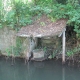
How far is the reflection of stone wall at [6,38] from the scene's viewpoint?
10.5 m

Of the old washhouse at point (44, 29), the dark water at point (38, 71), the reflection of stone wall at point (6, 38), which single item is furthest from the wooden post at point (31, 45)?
the reflection of stone wall at point (6, 38)

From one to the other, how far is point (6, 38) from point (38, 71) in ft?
7.59

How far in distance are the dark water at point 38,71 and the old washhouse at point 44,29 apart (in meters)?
0.48

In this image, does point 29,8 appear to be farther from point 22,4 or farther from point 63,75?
point 63,75

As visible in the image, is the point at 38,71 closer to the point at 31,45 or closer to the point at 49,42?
the point at 31,45

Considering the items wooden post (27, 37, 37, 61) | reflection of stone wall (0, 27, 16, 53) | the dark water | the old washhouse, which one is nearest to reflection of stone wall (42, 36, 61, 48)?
wooden post (27, 37, 37, 61)

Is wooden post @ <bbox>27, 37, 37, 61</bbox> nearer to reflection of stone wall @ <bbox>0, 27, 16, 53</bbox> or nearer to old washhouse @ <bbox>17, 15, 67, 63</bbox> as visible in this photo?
old washhouse @ <bbox>17, 15, 67, 63</bbox>

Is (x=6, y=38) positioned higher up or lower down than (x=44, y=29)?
lower down

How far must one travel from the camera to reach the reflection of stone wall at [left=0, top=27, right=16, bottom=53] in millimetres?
10491

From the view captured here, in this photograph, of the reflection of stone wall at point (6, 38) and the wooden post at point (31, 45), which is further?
the reflection of stone wall at point (6, 38)

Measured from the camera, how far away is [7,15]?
1037 cm

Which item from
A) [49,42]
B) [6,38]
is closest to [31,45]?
[49,42]

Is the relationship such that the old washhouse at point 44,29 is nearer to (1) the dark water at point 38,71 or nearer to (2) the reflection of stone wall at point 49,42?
(1) the dark water at point 38,71

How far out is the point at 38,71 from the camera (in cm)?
957
